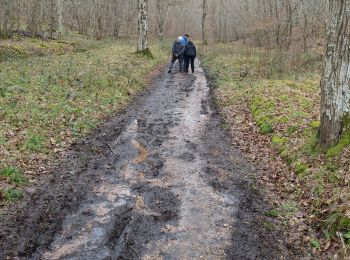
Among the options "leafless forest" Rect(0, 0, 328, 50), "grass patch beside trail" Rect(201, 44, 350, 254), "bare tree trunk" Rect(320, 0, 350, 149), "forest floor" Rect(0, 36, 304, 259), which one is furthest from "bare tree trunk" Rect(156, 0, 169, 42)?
"bare tree trunk" Rect(320, 0, 350, 149)

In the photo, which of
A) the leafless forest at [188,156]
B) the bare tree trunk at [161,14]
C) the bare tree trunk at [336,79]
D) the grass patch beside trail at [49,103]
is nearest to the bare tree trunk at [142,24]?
the grass patch beside trail at [49,103]

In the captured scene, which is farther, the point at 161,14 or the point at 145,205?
the point at 161,14

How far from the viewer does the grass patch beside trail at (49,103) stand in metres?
7.79

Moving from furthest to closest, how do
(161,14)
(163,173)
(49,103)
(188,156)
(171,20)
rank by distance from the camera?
(171,20) → (161,14) → (49,103) → (188,156) → (163,173)

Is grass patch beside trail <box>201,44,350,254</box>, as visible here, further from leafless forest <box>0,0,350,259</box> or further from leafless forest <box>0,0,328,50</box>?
leafless forest <box>0,0,328,50</box>

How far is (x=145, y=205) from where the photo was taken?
6.24 meters

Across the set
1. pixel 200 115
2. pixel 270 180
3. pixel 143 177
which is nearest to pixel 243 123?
pixel 200 115

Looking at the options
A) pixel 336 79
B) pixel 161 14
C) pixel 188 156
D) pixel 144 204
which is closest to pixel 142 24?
pixel 188 156

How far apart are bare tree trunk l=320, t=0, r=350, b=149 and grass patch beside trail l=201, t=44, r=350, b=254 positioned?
0.40 meters

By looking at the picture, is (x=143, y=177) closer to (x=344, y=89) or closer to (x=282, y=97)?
(x=344, y=89)

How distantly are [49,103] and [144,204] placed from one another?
6.26 metres

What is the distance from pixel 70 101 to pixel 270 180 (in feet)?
23.1

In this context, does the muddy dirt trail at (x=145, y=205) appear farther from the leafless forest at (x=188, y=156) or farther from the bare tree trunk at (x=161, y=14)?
the bare tree trunk at (x=161, y=14)

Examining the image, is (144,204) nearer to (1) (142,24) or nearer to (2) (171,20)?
(1) (142,24)
